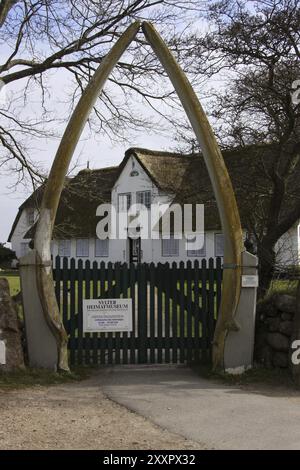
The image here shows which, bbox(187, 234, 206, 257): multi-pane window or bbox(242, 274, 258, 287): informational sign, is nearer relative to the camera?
bbox(242, 274, 258, 287): informational sign

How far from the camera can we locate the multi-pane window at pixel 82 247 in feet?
133

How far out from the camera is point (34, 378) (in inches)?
335

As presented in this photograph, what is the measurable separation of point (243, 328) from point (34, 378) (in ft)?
10.7

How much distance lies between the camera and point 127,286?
9.55 metres

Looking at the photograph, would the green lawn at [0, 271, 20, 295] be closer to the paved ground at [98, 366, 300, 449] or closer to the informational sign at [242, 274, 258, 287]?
the paved ground at [98, 366, 300, 449]

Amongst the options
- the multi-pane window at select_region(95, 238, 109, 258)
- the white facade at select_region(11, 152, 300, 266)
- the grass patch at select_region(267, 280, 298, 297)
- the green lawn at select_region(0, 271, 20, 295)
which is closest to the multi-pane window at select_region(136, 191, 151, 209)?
the white facade at select_region(11, 152, 300, 266)

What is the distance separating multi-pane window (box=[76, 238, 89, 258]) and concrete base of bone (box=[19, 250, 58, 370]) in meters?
31.6

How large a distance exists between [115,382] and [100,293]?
1.57 m

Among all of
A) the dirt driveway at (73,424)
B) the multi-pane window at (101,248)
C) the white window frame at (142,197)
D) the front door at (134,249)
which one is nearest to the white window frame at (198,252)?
the white window frame at (142,197)

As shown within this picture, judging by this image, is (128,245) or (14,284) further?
(128,245)

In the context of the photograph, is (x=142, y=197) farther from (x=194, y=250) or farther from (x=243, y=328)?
(x=243, y=328)

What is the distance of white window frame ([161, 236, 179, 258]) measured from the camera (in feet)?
112

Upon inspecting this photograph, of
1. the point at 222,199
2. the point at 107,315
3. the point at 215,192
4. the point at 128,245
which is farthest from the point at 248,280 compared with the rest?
the point at 128,245
